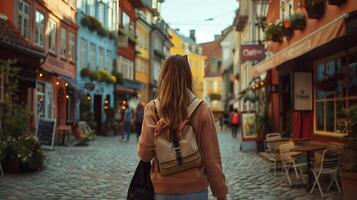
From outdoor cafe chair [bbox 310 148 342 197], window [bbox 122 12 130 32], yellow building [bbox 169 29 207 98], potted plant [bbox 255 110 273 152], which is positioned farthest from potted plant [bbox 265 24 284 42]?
yellow building [bbox 169 29 207 98]

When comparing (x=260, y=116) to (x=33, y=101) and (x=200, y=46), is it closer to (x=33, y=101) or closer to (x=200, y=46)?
(x=33, y=101)

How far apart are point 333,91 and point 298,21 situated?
2.43 m

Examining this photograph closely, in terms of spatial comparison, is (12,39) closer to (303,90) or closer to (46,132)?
(46,132)

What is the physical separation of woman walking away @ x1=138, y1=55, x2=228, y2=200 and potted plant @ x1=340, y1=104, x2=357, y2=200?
469cm

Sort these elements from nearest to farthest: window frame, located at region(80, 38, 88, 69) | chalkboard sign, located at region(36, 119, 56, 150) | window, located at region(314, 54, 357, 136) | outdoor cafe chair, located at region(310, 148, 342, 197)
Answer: outdoor cafe chair, located at region(310, 148, 342, 197) → window, located at region(314, 54, 357, 136) → chalkboard sign, located at region(36, 119, 56, 150) → window frame, located at region(80, 38, 88, 69)

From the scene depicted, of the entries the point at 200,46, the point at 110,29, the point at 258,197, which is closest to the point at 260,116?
the point at 258,197

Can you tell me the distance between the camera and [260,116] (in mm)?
18469

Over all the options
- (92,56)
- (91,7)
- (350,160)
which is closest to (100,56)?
(92,56)

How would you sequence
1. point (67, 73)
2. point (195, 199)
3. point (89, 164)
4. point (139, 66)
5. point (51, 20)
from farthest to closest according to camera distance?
point (139, 66)
point (67, 73)
point (51, 20)
point (89, 164)
point (195, 199)

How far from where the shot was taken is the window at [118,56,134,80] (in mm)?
40438

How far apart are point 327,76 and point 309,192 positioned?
14.6 ft

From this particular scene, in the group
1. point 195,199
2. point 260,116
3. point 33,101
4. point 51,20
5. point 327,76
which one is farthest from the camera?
point 51,20

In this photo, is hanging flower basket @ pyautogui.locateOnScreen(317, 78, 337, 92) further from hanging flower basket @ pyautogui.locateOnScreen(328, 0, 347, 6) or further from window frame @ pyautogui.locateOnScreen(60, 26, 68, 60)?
window frame @ pyautogui.locateOnScreen(60, 26, 68, 60)

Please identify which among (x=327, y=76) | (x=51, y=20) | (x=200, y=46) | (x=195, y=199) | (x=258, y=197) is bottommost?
(x=258, y=197)
